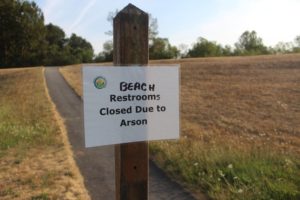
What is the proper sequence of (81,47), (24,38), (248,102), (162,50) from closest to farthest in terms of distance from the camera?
(248,102), (24,38), (162,50), (81,47)

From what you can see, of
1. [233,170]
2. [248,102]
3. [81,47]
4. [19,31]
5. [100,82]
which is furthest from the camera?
[81,47]

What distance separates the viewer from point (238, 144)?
8.24 meters

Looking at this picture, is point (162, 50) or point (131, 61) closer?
point (131, 61)

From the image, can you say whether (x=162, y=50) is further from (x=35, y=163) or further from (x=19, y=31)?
(x=35, y=163)

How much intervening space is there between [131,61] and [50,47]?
75.8 metres

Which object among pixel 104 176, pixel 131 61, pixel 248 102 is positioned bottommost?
pixel 104 176

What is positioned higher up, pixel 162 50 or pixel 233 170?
pixel 162 50

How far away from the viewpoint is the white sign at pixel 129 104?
2.78 m

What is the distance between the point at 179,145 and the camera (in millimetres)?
7867

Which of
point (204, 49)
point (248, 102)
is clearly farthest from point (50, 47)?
point (248, 102)

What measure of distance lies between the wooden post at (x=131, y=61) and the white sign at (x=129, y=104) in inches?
2.9

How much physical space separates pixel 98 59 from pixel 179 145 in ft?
228

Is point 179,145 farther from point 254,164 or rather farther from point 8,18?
point 8,18

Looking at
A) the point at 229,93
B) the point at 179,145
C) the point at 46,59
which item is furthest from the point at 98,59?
the point at 179,145
